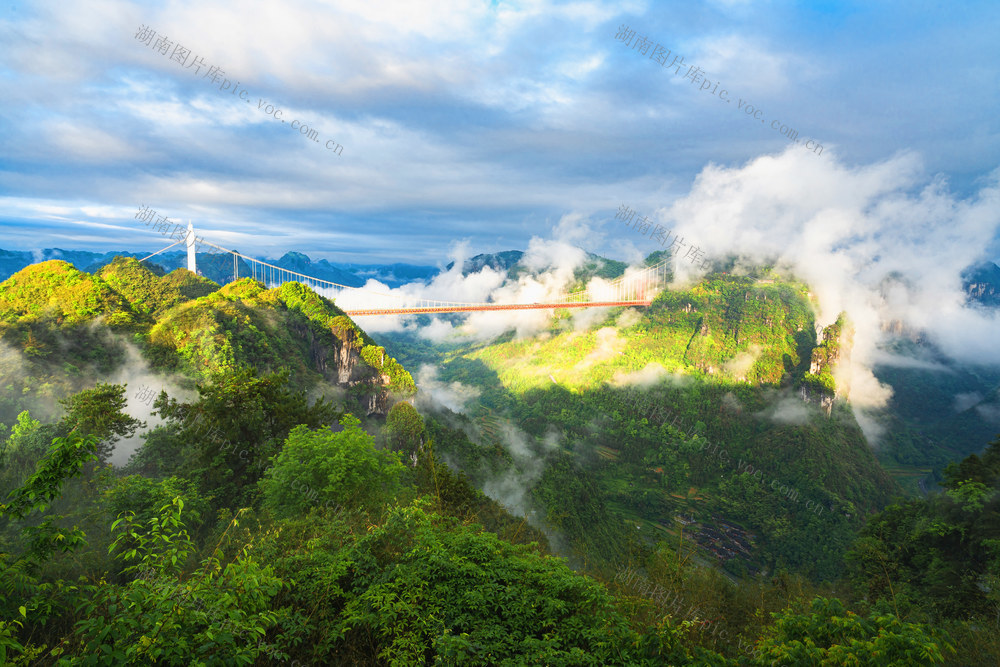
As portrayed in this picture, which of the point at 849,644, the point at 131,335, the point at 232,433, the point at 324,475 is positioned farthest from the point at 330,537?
the point at 131,335

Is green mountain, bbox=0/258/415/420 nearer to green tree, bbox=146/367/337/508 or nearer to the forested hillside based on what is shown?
the forested hillside

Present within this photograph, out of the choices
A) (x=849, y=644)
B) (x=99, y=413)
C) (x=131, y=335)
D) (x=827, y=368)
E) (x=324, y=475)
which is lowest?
(x=99, y=413)

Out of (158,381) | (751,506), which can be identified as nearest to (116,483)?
(158,381)

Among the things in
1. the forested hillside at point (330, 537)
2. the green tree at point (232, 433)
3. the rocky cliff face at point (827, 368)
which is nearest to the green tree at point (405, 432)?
the forested hillside at point (330, 537)

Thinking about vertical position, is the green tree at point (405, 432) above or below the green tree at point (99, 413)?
below

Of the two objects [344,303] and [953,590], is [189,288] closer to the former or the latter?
[344,303]

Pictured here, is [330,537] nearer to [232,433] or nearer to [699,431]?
[232,433]

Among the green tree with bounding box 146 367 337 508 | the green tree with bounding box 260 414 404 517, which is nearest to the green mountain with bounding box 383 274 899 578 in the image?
the green tree with bounding box 146 367 337 508

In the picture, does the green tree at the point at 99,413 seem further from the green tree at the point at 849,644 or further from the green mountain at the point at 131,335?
the green tree at the point at 849,644

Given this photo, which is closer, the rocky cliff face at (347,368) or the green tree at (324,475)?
the green tree at (324,475)
